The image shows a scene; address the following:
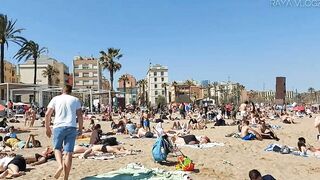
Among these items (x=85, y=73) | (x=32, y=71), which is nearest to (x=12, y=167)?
(x=32, y=71)

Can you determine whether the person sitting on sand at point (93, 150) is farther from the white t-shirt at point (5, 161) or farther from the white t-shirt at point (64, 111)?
the white t-shirt at point (64, 111)

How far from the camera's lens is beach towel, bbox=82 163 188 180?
852 centimetres

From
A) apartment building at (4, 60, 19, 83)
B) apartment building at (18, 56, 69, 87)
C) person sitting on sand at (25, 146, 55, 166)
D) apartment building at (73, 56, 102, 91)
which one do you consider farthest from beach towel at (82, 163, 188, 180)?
apartment building at (73, 56, 102, 91)

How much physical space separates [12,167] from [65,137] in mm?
2587

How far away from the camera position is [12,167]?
892cm

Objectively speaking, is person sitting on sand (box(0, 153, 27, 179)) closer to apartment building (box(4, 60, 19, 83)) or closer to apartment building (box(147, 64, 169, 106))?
apartment building (box(4, 60, 19, 83))

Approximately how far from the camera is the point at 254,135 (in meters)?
16.7

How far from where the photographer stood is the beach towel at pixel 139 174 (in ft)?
28.0

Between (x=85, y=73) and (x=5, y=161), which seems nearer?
(x=5, y=161)

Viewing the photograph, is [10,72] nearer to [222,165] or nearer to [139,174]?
[222,165]

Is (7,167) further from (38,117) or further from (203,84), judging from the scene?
(203,84)

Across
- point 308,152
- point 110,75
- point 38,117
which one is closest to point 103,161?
point 308,152

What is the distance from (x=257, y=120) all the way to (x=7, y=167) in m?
19.8

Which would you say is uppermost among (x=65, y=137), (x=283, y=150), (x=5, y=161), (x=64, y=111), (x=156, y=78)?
(x=156, y=78)
